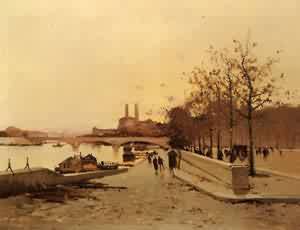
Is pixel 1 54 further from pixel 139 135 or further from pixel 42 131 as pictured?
pixel 139 135

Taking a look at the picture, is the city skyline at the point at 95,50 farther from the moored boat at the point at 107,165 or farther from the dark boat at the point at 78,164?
the moored boat at the point at 107,165

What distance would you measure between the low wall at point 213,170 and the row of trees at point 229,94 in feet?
1.32

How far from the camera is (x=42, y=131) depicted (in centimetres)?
676

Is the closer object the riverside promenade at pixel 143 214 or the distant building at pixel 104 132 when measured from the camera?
the riverside promenade at pixel 143 214

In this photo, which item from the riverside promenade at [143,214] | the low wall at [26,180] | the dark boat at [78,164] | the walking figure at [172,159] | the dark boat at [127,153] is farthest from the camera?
the dark boat at [127,153]

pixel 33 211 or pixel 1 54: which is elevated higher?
pixel 1 54

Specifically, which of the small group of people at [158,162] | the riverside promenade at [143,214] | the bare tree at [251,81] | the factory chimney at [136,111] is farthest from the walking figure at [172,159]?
the factory chimney at [136,111]

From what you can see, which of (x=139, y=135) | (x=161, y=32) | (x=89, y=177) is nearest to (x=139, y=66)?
(x=161, y=32)

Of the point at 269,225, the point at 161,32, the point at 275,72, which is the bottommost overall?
the point at 269,225

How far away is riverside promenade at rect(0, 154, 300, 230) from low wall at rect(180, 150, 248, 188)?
47 cm

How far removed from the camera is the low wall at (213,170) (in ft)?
23.1

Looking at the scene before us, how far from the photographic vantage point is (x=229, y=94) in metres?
8.59

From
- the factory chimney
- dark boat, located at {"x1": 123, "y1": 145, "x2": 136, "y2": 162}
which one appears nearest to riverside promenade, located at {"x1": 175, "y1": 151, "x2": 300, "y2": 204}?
the factory chimney

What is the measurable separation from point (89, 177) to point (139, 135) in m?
3.02
